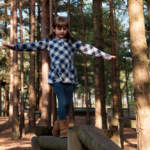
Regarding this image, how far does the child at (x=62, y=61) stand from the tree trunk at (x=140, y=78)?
2.48ft

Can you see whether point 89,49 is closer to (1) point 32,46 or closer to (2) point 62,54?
(2) point 62,54

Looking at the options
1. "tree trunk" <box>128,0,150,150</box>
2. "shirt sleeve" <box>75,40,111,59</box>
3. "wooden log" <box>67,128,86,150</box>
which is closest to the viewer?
"wooden log" <box>67,128,86,150</box>

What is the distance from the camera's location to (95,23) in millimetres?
10867

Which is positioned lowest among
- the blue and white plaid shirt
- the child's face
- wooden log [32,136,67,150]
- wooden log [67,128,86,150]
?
wooden log [32,136,67,150]

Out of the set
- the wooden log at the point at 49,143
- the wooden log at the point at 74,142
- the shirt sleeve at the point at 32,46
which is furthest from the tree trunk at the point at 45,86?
the wooden log at the point at 74,142

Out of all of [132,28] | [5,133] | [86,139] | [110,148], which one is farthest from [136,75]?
[5,133]

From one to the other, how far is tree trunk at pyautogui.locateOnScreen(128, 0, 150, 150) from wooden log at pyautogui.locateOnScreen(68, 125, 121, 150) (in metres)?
1.51

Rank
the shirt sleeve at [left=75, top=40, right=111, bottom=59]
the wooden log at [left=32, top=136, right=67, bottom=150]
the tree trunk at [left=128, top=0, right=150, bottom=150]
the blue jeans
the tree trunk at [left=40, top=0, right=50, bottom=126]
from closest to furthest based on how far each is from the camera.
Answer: the wooden log at [left=32, top=136, right=67, bottom=150]
the blue jeans
the shirt sleeve at [left=75, top=40, right=111, bottom=59]
the tree trunk at [left=128, top=0, right=150, bottom=150]
the tree trunk at [left=40, top=0, right=50, bottom=126]

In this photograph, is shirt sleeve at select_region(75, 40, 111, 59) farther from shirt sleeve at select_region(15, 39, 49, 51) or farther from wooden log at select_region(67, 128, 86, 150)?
wooden log at select_region(67, 128, 86, 150)

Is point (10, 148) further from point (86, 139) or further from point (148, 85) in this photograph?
point (86, 139)

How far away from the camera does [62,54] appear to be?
3637 mm


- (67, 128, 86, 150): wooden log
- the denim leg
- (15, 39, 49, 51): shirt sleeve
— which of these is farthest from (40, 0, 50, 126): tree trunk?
(67, 128, 86, 150): wooden log

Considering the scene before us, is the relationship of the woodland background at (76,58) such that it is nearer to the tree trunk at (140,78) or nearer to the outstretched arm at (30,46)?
the tree trunk at (140,78)

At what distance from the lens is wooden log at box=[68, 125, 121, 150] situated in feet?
7.22
